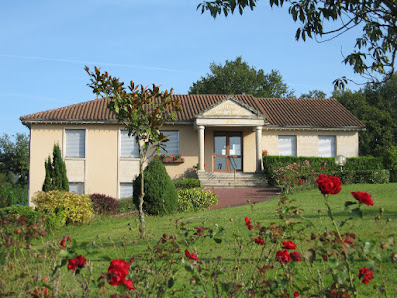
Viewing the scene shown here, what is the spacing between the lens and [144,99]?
10.2 meters

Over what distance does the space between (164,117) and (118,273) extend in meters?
7.55

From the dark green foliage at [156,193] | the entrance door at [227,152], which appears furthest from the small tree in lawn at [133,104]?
the entrance door at [227,152]

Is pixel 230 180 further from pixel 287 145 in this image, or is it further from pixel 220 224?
pixel 220 224

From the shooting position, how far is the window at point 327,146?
1072 inches

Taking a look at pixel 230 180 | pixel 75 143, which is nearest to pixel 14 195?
pixel 75 143

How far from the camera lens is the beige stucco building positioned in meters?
25.1

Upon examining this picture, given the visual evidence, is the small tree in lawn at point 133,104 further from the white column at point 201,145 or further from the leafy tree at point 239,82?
the leafy tree at point 239,82

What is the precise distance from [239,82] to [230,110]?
77.0 feet

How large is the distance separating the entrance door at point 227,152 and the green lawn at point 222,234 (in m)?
9.36

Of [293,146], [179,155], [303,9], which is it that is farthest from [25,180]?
[303,9]

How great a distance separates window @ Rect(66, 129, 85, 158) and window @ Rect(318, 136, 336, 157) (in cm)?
1418

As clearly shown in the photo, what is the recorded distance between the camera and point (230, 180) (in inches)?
947

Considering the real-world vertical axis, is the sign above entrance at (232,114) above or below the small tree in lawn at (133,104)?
above

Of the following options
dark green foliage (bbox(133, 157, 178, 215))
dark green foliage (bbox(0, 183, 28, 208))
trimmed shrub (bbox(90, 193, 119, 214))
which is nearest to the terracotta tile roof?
trimmed shrub (bbox(90, 193, 119, 214))
